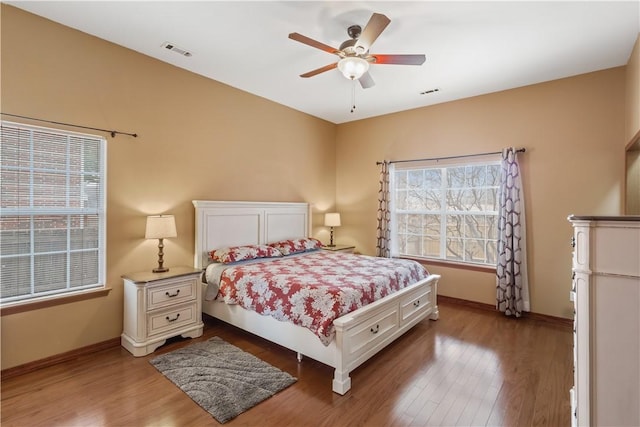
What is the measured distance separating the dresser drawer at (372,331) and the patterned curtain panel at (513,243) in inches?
72.6

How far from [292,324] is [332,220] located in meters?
2.82

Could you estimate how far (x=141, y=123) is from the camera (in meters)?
3.17

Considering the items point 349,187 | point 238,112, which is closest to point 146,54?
point 238,112

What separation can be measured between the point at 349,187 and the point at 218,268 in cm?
296

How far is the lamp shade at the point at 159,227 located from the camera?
2994 mm

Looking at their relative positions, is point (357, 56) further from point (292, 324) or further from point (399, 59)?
point (292, 324)

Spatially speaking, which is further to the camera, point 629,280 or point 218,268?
point 218,268

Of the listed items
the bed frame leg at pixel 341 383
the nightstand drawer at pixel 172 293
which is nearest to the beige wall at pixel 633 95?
the bed frame leg at pixel 341 383

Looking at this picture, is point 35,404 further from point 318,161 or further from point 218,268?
point 318,161

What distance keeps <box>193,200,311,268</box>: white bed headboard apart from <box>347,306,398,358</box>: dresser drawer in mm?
2061

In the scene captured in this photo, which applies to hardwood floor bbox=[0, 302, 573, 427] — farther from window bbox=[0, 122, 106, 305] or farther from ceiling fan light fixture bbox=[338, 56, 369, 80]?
ceiling fan light fixture bbox=[338, 56, 369, 80]

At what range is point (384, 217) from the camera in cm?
501

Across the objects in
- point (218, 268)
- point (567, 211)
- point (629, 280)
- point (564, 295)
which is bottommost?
point (564, 295)

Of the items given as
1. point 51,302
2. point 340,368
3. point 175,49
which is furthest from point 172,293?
point 175,49
